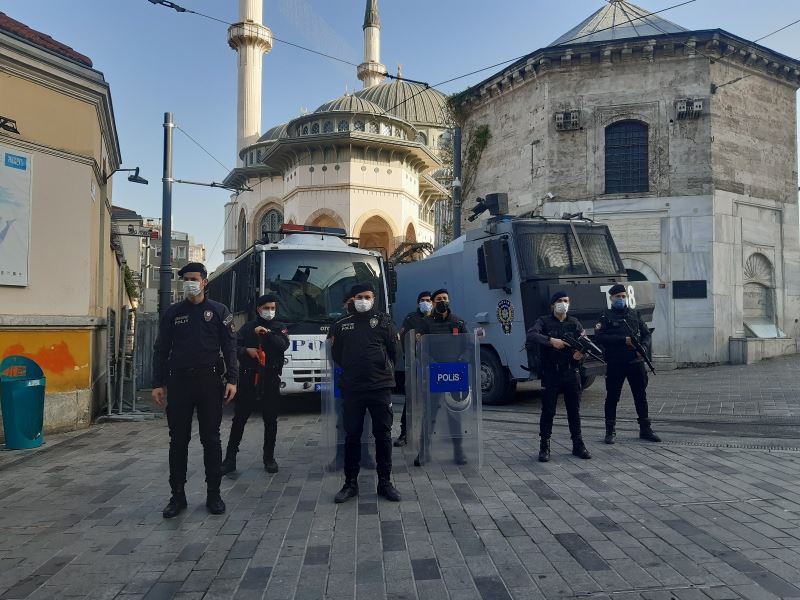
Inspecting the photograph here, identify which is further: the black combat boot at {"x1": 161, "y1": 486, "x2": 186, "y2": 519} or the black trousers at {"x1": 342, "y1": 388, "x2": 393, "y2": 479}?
the black trousers at {"x1": 342, "y1": 388, "x2": 393, "y2": 479}

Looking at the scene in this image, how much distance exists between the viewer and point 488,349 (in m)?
11.6

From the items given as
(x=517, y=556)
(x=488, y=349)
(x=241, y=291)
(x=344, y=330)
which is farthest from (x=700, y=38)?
(x=517, y=556)

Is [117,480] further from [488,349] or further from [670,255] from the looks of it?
[670,255]

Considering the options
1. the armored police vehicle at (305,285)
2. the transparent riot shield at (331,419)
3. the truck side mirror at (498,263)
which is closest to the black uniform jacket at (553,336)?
the transparent riot shield at (331,419)

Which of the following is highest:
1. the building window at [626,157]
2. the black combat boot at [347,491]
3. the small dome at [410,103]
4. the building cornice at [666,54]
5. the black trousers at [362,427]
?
the small dome at [410,103]

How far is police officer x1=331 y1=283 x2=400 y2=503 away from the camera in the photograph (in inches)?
214

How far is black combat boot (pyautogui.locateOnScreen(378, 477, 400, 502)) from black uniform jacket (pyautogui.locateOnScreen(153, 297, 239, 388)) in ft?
4.86

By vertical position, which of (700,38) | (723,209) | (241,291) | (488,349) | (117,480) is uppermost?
(700,38)

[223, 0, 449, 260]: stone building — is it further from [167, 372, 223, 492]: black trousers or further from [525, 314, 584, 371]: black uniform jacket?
[167, 372, 223, 492]: black trousers

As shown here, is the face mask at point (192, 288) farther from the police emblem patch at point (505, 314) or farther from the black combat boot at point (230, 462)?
the police emblem patch at point (505, 314)

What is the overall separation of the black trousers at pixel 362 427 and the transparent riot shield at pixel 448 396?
3.55ft

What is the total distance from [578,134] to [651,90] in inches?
91.7

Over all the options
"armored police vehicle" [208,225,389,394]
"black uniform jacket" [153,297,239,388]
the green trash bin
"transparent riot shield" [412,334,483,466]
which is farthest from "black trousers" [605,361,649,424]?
the green trash bin

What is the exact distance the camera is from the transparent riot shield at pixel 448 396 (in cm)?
649
